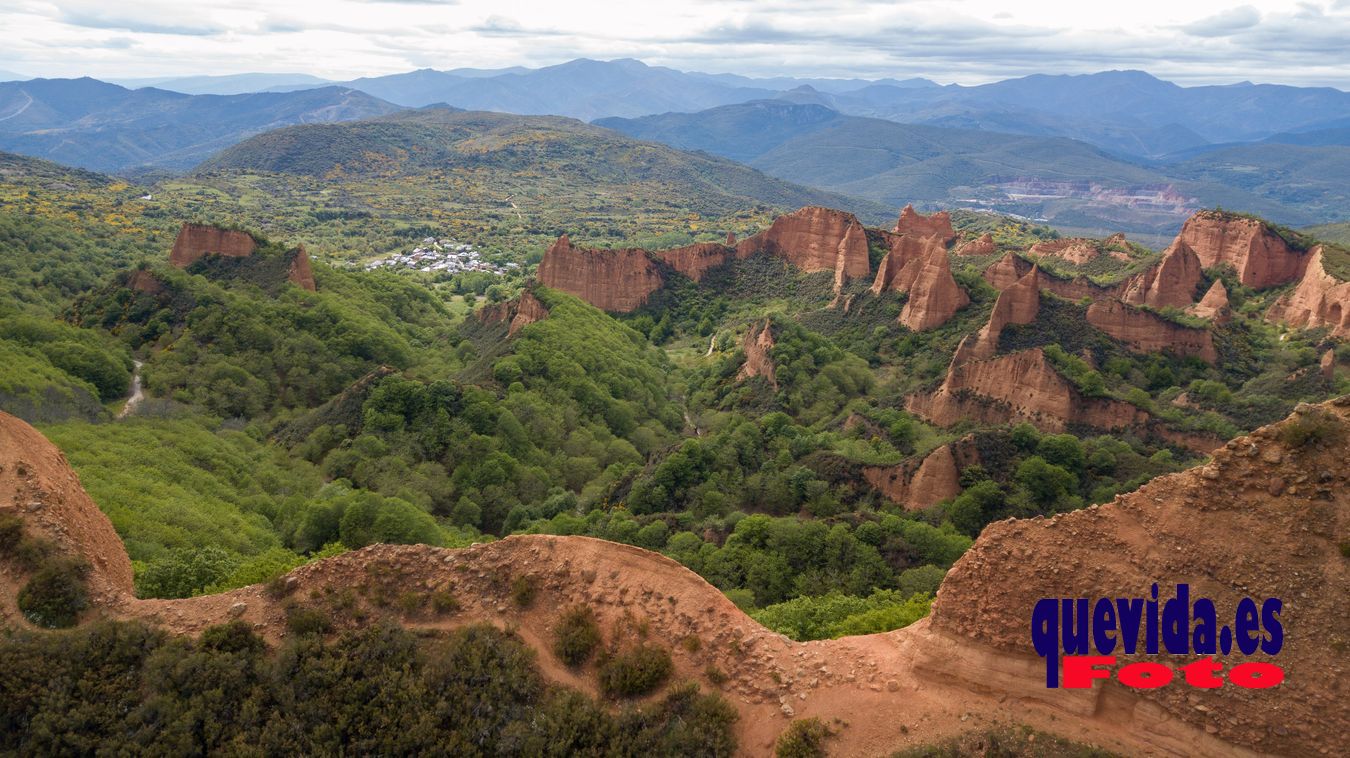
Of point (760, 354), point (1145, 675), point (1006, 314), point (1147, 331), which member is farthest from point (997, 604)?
point (1147, 331)

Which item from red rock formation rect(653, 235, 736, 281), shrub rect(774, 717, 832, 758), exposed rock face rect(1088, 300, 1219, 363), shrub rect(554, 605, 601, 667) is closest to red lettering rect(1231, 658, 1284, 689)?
shrub rect(774, 717, 832, 758)

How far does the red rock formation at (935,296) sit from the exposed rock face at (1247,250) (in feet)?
98.6

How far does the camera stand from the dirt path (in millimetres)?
48638

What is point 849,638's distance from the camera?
17797 millimetres

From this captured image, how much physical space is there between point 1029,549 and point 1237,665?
3.63 metres

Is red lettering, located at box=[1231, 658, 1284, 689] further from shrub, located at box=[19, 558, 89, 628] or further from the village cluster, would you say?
the village cluster

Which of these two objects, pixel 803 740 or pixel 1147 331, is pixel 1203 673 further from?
pixel 1147 331

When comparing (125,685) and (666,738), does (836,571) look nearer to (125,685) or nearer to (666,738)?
(666,738)

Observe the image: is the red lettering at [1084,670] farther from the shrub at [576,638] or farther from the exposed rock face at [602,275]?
the exposed rock face at [602,275]

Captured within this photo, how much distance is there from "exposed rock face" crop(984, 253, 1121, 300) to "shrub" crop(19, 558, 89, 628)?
210 ft

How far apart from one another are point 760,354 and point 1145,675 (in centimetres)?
4626

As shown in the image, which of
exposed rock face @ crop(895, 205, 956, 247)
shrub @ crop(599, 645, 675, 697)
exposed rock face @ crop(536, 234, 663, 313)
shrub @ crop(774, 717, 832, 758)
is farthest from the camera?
exposed rock face @ crop(895, 205, 956, 247)

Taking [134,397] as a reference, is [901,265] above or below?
above

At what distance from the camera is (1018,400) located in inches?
1833
